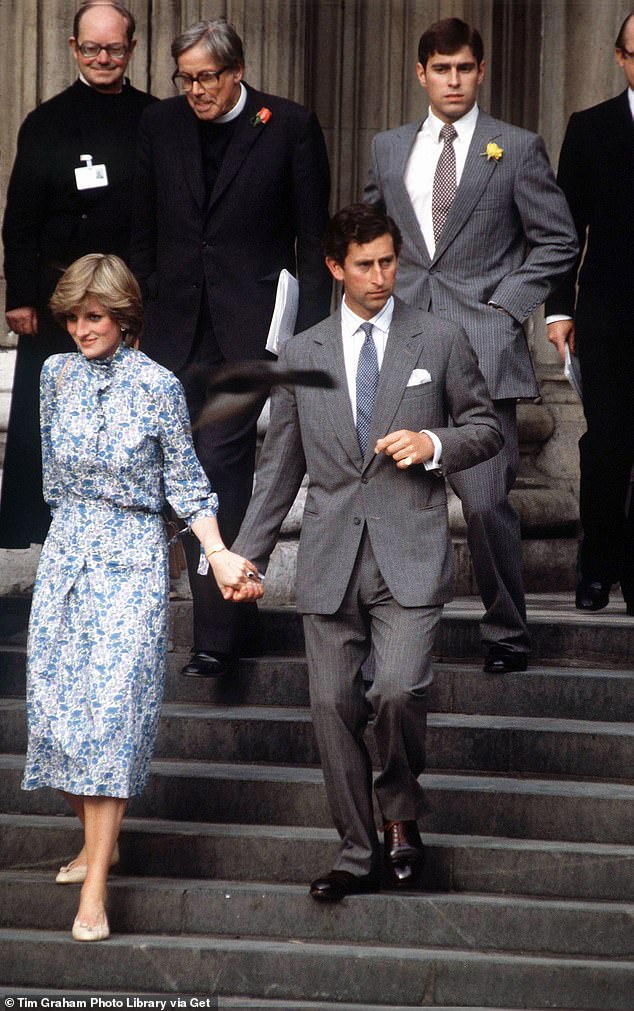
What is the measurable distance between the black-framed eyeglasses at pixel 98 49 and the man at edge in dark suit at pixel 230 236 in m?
0.27

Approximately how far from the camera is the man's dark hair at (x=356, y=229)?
16.7ft

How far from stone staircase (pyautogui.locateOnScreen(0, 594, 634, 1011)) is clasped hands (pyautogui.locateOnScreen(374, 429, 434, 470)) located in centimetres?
125

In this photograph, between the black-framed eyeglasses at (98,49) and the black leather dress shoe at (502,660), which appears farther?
the black-framed eyeglasses at (98,49)

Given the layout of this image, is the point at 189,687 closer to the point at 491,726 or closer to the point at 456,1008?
the point at 491,726

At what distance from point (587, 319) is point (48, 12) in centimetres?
321

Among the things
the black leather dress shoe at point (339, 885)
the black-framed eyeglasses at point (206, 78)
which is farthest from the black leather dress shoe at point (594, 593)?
the black-framed eyeglasses at point (206, 78)

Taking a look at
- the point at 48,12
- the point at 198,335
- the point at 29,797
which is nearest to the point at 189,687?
the point at 29,797

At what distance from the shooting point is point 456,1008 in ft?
16.2

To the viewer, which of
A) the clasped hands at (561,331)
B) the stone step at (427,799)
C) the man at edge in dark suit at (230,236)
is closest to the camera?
the stone step at (427,799)

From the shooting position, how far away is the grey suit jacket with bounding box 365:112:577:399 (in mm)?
6051

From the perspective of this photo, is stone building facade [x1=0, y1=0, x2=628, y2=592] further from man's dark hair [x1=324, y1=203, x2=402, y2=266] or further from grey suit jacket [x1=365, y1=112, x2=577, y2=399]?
man's dark hair [x1=324, y1=203, x2=402, y2=266]

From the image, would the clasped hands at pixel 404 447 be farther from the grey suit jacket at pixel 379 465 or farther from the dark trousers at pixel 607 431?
the dark trousers at pixel 607 431

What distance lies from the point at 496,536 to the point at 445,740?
0.69 meters

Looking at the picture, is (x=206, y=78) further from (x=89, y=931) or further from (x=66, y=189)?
(x=89, y=931)
